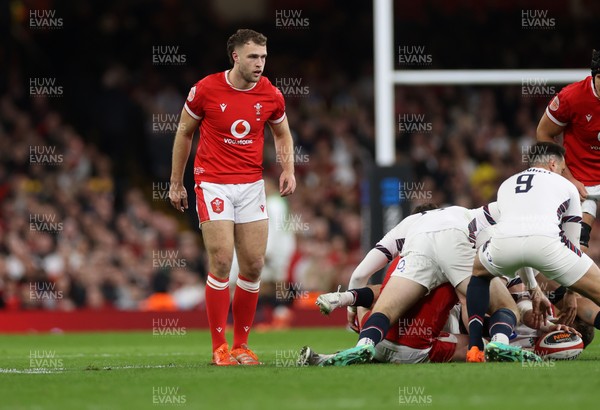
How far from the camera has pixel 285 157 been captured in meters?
8.32

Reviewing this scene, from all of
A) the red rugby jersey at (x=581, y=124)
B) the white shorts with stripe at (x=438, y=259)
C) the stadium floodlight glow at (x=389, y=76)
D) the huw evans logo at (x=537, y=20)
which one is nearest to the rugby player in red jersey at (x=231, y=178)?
the white shorts with stripe at (x=438, y=259)

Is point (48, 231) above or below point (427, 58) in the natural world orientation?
below

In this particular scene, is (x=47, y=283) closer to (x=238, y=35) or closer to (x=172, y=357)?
(x=172, y=357)

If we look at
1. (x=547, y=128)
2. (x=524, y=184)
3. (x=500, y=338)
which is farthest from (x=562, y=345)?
(x=547, y=128)

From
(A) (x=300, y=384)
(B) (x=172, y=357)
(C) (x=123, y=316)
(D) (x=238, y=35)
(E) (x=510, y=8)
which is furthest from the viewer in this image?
(E) (x=510, y=8)

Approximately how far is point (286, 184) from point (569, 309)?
210 centimetres

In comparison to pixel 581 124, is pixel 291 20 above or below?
above

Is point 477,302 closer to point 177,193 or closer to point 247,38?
point 177,193

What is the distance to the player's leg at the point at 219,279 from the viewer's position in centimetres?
786

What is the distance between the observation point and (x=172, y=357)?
9086mm

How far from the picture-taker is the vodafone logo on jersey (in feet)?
26.4

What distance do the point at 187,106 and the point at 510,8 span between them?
13249mm

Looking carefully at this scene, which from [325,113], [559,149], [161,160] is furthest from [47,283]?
[559,149]

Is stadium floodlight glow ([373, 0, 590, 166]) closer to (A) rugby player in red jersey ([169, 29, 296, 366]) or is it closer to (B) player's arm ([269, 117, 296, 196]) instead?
(B) player's arm ([269, 117, 296, 196])
